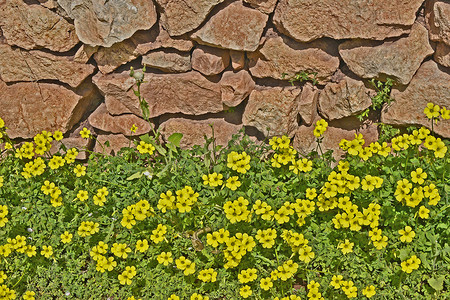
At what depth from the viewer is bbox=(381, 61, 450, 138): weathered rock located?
3240 millimetres

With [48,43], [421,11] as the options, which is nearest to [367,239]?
[421,11]

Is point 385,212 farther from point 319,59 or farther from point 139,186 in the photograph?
point 139,186

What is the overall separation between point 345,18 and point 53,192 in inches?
83.4

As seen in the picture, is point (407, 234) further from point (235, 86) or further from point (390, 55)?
point (235, 86)

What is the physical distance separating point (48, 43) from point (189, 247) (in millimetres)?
1646

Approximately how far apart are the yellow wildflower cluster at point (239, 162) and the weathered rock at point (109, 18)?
1000 millimetres

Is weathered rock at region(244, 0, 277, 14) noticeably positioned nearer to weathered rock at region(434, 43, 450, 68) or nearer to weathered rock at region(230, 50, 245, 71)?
weathered rock at region(230, 50, 245, 71)

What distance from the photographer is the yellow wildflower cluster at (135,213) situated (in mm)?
3066

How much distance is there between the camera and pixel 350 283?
9.30 feet

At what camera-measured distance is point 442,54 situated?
317 centimetres

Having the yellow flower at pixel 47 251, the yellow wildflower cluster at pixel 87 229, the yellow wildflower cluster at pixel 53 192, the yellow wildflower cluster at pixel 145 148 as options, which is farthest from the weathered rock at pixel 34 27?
the yellow flower at pixel 47 251

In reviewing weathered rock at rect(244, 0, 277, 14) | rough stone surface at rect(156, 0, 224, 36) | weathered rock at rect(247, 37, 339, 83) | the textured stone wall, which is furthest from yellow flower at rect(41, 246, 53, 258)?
weathered rock at rect(244, 0, 277, 14)

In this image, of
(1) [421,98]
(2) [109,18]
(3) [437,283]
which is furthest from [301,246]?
(2) [109,18]

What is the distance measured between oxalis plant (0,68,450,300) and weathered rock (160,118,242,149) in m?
0.17
